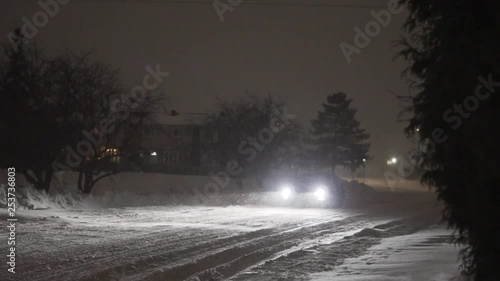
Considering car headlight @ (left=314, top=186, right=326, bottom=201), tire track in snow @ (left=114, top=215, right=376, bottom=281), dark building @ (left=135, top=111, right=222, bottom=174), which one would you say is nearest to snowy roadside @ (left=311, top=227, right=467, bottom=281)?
tire track in snow @ (left=114, top=215, right=376, bottom=281)

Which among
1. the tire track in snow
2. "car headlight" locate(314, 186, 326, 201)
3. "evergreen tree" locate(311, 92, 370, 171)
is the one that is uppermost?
"evergreen tree" locate(311, 92, 370, 171)

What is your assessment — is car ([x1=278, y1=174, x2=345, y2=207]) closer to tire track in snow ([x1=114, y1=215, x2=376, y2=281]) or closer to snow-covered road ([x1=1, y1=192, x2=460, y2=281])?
snow-covered road ([x1=1, y1=192, x2=460, y2=281])

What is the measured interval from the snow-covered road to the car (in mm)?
9976

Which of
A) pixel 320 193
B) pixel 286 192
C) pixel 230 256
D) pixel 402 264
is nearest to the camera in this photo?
pixel 402 264

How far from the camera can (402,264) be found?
11289mm

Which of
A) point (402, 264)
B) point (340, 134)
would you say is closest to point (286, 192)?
point (402, 264)

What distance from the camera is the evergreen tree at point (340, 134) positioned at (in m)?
62.0

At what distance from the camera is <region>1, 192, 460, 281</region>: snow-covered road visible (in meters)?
10.3

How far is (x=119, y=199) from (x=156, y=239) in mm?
15232

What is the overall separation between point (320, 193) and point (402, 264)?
892 inches

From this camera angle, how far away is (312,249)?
45.8ft

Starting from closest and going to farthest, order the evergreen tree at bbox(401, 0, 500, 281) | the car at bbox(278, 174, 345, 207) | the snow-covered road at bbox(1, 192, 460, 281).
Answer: the evergreen tree at bbox(401, 0, 500, 281), the snow-covered road at bbox(1, 192, 460, 281), the car at bbox(278, 174, 345, 207)

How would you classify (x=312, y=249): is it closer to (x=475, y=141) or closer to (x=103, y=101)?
(x=475, y=141)

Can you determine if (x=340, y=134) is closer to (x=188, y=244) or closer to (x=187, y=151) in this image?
(x=187, y=151)
